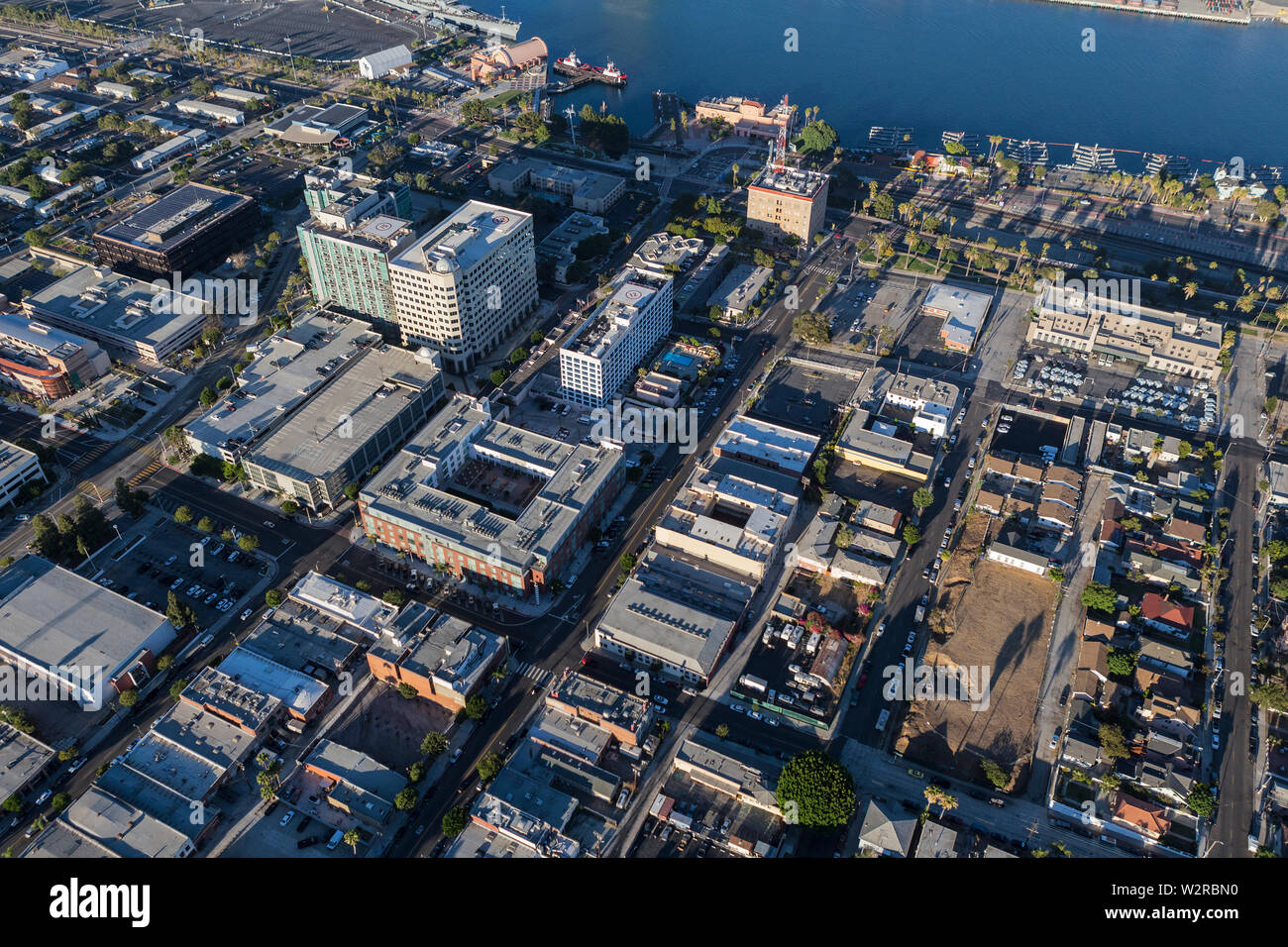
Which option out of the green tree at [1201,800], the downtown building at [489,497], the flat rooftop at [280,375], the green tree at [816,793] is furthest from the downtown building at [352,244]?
the green tree at [1201,800]

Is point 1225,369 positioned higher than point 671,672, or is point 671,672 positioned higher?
point 1225,369

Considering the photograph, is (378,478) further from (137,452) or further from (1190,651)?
(1190,651)

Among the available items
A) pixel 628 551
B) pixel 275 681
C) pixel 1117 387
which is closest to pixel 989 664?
pixel 628 551

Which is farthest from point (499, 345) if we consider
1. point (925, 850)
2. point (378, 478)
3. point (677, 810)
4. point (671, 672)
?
point (925, 850)

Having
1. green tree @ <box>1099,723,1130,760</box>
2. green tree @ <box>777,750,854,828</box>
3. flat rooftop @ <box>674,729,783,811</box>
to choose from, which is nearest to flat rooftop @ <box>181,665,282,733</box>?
flat rooftop @ <box>674,729,783,811</box>

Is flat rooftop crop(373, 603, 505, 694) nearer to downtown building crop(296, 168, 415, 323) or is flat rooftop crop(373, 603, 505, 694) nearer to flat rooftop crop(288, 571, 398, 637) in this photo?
flat rooftop crop(288, 571, 398, 637)

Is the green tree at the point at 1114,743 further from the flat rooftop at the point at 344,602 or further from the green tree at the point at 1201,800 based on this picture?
the flat rooftop at the point at 344,602

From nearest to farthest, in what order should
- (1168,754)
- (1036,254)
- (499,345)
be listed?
(1168,754) < (499,345) < (1036,254)
